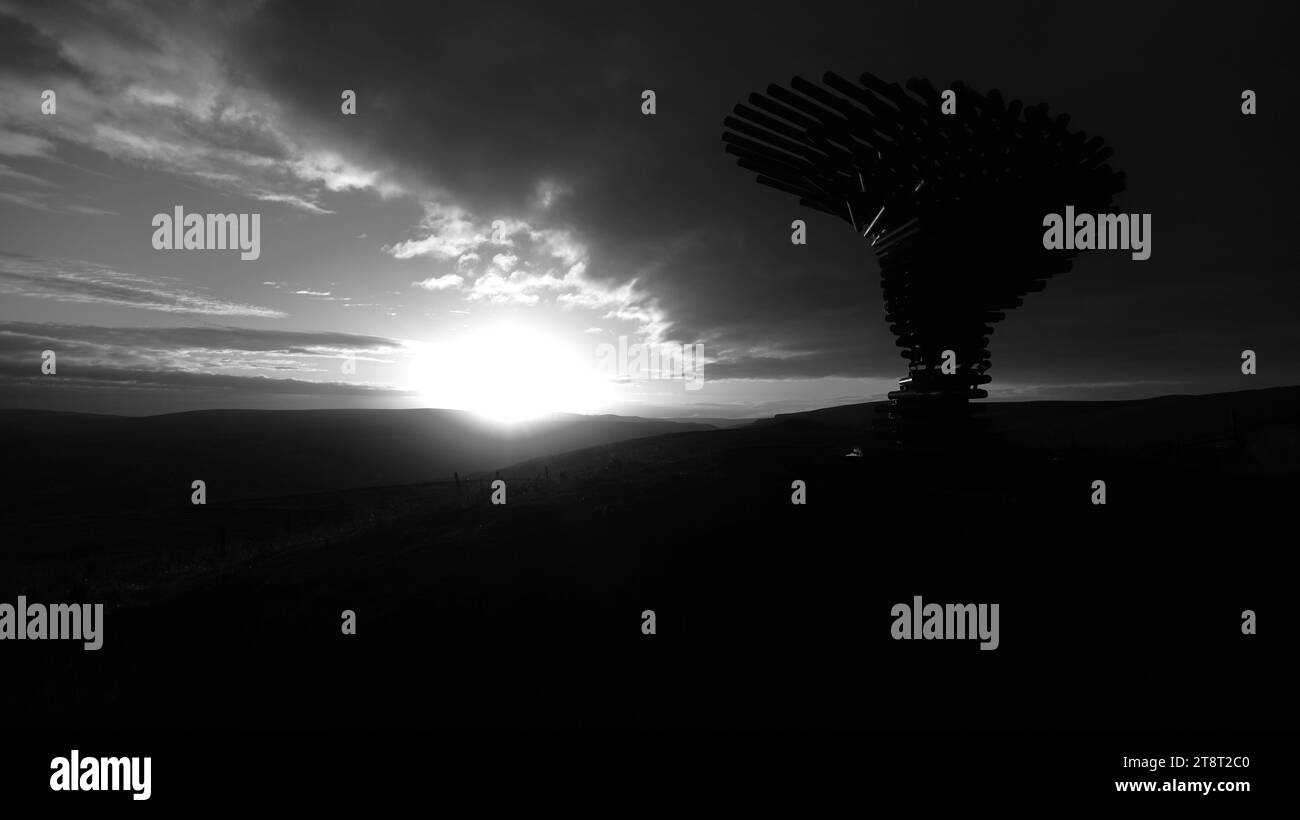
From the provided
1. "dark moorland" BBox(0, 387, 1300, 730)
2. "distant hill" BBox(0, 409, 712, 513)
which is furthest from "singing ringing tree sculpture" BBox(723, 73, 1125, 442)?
"distant hill" BBox(0, 409, 712, 513)

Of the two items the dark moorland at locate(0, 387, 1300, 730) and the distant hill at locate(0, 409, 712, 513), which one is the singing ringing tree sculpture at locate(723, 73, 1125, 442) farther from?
the distant hill at locate(0, 409, 712, 513)

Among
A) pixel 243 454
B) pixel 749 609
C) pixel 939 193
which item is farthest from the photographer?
pixel 243 454

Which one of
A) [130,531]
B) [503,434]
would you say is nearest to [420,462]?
[503,434]

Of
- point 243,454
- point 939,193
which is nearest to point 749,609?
point 939,193

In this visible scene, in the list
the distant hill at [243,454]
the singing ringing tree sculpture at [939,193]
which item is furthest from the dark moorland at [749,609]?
the distant hill at [243,454]

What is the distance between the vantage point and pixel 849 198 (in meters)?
12.5

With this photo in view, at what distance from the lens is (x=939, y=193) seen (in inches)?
427

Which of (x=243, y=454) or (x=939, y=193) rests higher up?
(x=939, y=193)

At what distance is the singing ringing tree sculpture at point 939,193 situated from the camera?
10062 mm

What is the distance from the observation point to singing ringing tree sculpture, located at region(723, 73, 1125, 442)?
1006 cm

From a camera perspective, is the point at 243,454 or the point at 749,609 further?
the point at 243,454

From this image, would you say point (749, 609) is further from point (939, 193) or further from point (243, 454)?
point (243, 454)

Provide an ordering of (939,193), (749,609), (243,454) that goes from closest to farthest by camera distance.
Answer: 1. (749,609)
2. (939,193)
3. (243,454)
